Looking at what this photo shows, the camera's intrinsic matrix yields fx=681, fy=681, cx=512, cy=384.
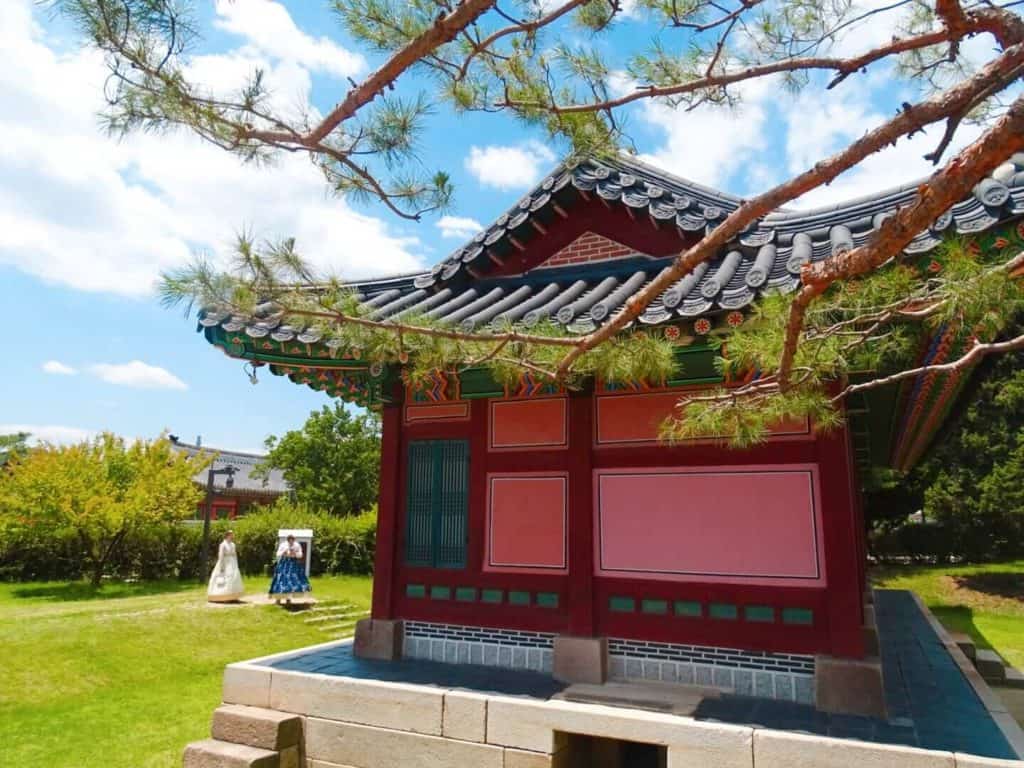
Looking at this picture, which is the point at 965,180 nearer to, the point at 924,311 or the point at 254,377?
the point at 924,311

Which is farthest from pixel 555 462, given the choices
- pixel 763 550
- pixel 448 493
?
pixel 763 550

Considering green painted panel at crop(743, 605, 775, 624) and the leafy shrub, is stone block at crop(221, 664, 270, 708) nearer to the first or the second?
green painted panel at crop(743, 605, 775, 624)

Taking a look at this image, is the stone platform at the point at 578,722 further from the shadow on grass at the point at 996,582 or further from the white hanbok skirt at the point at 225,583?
the shadow on grass at the point at 996,582

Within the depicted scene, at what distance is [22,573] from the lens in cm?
1952

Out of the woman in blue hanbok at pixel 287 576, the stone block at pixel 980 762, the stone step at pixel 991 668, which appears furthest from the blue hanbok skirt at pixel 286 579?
the stone block at pixel 980 762

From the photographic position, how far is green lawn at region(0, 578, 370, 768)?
6.87 meters

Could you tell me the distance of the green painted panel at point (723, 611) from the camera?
5.28 m

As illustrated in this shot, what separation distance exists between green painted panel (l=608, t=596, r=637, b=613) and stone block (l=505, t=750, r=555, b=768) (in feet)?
4.94

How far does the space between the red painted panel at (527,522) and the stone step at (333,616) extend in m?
8.70

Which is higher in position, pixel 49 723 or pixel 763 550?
pixel 763 550

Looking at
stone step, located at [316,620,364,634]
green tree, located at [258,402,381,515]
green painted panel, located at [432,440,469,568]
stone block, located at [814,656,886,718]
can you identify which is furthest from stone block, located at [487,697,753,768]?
green tree, located at [258,402,381,515]

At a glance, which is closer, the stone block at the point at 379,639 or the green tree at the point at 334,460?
the stone block at the point at 379,639

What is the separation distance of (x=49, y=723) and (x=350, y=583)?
40.5 ft

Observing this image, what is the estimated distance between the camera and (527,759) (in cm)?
448
